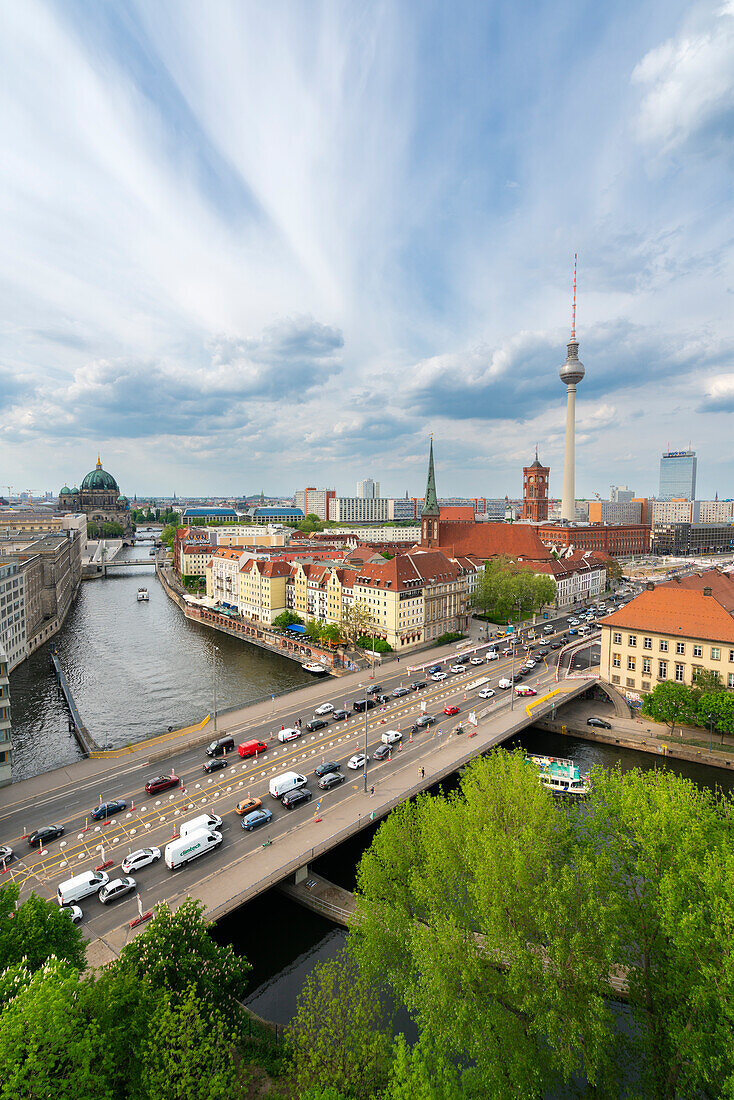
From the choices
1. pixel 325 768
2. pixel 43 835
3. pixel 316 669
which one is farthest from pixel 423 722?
pixel 43 835

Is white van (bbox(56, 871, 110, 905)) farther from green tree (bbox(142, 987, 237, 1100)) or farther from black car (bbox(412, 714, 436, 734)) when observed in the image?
black car (bbox(412, 714, 436, 734))

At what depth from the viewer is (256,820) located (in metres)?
30.6

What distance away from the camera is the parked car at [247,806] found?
105 ft

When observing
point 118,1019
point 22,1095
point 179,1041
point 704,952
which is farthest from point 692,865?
point 22,1095

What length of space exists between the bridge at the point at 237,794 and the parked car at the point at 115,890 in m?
0.38

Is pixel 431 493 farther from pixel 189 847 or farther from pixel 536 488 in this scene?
pixel 189 847

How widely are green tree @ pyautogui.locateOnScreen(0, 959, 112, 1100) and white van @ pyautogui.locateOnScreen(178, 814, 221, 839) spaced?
1694 centimetres

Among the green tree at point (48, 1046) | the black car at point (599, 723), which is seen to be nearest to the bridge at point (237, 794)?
the black car at point (599, 723)

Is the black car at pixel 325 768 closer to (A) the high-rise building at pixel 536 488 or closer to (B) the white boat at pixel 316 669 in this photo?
(B) the white boat at pixel 316 669

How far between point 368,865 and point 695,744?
124 ft

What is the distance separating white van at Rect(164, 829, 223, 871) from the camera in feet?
88.4

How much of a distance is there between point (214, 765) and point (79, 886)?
13357 millimetres

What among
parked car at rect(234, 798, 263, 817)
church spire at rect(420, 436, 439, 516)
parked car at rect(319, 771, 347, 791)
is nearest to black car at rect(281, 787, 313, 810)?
parked car at rect(319, 771, 347, 791)

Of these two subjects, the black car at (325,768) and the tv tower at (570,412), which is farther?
the tv tower at (570,412)
